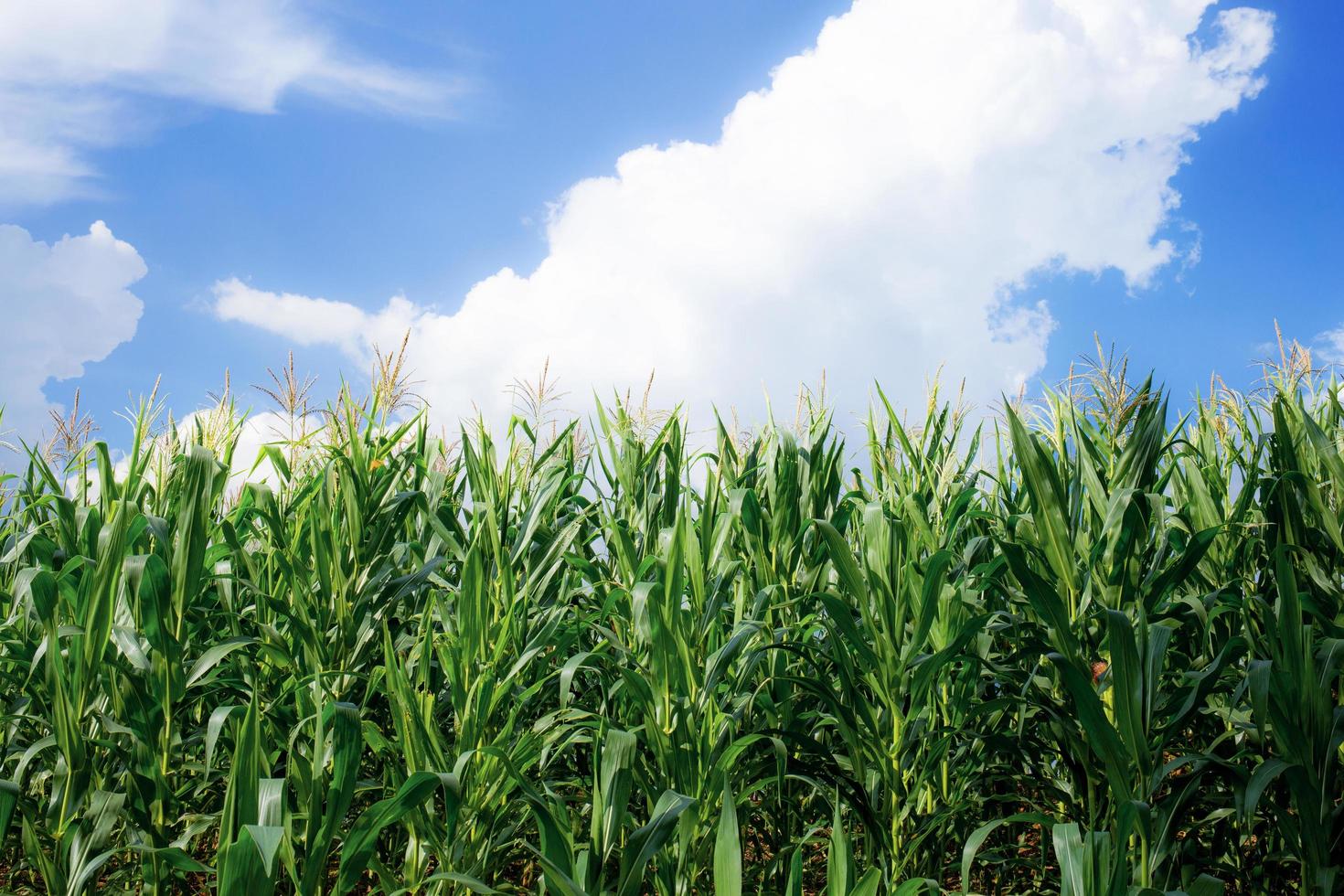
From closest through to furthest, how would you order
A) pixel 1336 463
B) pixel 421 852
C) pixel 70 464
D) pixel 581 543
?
pixel 421 852 → pixel 1336 463 → pixel 581 543 → pixel 70 464

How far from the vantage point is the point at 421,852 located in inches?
84.7

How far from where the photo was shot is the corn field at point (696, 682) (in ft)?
6.33

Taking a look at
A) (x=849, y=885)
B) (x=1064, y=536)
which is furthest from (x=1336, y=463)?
(x=849, y=885)

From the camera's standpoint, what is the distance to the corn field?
193cm

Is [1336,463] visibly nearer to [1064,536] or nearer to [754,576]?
[1064,536]

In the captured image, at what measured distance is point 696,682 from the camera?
7.09 ft

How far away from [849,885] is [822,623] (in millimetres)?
864

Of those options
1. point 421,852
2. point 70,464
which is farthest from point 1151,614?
point 70,464

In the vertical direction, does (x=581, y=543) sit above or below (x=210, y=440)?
below

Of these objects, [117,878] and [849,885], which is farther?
[117,878]

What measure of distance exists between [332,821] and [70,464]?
2596 mm

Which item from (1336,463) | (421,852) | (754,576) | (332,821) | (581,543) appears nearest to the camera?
(332,821)

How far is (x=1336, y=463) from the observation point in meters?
2.56

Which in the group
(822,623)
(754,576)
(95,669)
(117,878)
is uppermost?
(754,576)
